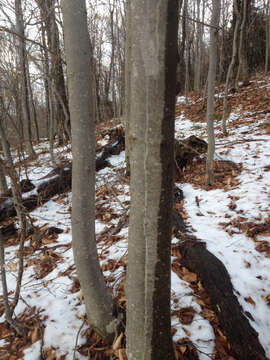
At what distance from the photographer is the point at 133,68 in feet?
2.80

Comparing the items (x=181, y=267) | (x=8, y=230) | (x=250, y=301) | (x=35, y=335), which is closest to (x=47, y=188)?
(x=8, y=230)

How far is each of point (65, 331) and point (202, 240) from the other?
63.2 inches

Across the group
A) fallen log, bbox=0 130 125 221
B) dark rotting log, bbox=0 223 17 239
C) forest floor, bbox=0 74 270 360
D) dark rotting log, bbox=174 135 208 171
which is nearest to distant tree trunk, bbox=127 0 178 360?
forest floor, bbox=0 74 270 360

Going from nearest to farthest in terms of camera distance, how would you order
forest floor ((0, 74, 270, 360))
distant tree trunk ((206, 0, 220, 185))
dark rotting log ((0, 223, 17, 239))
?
forest floor ((0, 74, 270, 360)) → distant tree trunk ((206, 0, 220, 185)) → dark rotting log ((0, 223, 17, 239))

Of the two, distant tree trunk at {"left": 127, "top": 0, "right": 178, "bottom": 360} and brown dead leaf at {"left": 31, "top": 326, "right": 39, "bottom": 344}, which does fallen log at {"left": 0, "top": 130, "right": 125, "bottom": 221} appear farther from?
distant tree trunk at {"left": 127, "top": 0, "right": 178, "bottom": 360}

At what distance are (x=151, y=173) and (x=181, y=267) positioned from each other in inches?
65.6

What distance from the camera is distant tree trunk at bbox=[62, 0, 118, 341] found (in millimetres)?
1331

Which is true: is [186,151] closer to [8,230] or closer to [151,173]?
[8,230]

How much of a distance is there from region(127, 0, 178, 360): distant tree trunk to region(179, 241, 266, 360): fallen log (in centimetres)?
65

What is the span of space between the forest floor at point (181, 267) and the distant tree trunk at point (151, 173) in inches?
24.3

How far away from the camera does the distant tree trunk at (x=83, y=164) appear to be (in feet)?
4.37

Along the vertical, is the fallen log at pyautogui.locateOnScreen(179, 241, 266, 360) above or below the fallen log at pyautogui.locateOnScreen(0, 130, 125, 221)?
below

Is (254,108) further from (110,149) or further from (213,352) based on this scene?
(213,352)

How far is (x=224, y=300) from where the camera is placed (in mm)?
1798
